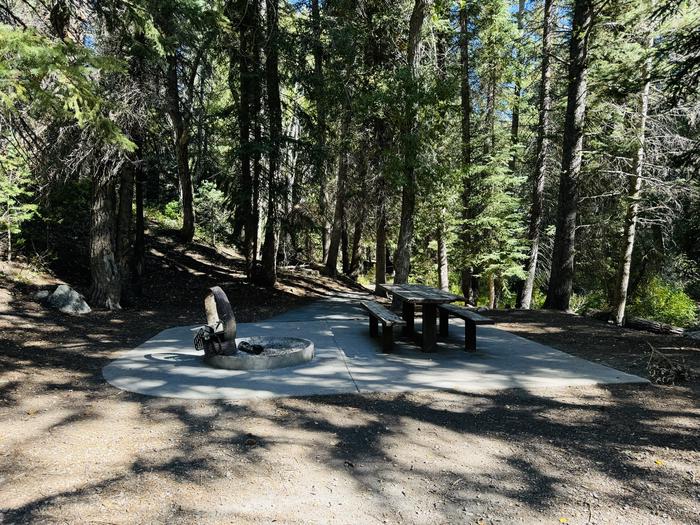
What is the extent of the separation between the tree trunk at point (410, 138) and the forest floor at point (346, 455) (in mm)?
5798

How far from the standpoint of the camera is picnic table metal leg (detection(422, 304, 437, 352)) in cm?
752

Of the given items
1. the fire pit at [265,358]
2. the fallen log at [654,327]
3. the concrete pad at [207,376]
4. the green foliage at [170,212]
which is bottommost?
the concrete pad at [207,376]

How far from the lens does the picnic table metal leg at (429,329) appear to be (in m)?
7.52

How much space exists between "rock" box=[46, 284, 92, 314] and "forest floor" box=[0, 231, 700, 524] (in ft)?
11.5

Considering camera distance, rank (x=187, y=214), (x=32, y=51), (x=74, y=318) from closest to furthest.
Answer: (x=32, y=51), (x=74, y=318), (x=187, y=214)

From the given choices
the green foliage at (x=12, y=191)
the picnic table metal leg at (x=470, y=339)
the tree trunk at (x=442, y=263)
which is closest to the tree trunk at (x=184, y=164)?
the green foliage at (x=12, y=191)

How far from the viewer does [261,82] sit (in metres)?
14.9

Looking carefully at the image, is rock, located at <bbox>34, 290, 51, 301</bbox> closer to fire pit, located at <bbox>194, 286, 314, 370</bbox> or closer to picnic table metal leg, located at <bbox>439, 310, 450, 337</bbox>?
fire pit, located at <bbox>194, 286, 314, 370</bbox>

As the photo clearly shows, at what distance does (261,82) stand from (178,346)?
986cm

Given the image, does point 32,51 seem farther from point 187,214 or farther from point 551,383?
point 187,214

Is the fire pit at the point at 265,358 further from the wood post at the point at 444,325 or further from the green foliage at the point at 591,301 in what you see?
the green foliage at the point at 591,301

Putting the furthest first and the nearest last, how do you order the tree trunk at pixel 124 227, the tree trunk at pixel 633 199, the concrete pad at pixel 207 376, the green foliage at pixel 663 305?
the green foliage at pixel 663 305 → the tree trunk at pixel 633 199 → the tree trunk at pixel 124 227 → the concrete pad at pixel 207 376

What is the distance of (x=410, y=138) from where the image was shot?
1034cm

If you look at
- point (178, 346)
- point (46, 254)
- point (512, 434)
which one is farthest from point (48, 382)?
point (46, 254)
